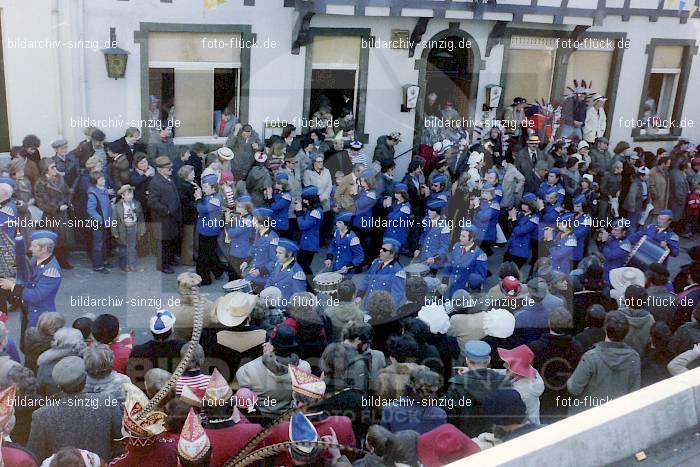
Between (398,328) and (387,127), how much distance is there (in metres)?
7.56

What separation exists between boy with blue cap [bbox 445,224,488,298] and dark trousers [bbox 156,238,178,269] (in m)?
3.88

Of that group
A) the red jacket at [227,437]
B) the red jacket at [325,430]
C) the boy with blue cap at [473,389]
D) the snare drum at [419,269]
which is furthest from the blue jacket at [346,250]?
the red jacket at [227,437]

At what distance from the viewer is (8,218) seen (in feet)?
27.0

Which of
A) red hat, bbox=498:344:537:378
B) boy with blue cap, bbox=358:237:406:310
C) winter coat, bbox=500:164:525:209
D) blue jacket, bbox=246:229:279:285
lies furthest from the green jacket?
red hat, bbox=498:344:537:378

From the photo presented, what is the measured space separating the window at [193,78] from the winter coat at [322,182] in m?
1.96

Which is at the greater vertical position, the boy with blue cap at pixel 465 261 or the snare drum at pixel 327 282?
the boy with blue cap at pixel 465 261

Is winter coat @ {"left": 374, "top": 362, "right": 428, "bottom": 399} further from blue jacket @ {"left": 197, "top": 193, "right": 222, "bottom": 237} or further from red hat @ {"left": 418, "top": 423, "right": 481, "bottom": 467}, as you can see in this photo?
blue jacket @ {"left": 197, "top": 193, "right": 222, "bottom": 237}

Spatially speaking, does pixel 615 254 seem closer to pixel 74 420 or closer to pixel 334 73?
pixel 334 73

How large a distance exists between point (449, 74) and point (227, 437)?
36.4 feet

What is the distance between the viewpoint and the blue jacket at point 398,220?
10227mm

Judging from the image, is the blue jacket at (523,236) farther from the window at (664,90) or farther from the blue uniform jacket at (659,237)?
the window at (664,90)

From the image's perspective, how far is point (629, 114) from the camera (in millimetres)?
16188

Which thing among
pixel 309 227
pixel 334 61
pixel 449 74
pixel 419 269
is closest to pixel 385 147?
pixel 334 61

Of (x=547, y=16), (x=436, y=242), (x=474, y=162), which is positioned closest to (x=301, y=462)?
(x=436, y=242)
